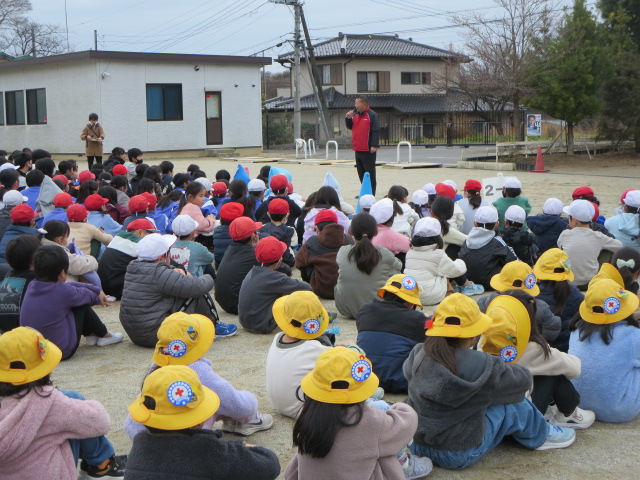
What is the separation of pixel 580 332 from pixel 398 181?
13.9 meters

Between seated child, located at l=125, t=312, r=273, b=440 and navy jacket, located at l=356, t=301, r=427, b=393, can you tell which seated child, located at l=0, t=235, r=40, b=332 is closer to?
seated child, located at l=125, t=312, r=273, b=440

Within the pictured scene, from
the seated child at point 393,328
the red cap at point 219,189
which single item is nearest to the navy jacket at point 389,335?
the seated child at point 393,328

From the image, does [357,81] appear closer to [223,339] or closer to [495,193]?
[495,193]

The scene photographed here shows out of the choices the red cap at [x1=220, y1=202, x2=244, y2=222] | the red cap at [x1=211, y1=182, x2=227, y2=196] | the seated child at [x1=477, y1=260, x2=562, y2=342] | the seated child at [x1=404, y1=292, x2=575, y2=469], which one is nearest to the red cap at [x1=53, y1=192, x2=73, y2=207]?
the red cap at [x1=220, y1=202, x2=244, y2=222]

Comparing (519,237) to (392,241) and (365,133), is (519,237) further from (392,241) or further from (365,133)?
(365,133)

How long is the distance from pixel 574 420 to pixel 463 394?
3.65 ft

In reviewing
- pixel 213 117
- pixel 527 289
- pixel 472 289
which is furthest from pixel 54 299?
pixel 213 117

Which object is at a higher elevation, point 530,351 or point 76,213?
point 76,213

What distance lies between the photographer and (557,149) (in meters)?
26.2

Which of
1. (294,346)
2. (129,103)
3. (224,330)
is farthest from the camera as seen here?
(129,103)

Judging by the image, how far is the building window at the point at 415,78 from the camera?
1933 inches

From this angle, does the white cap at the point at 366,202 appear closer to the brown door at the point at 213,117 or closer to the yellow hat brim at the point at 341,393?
the yellow hat brim at the point at 341,393

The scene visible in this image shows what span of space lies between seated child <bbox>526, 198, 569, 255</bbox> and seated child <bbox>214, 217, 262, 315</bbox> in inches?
136

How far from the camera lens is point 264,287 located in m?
6.36
